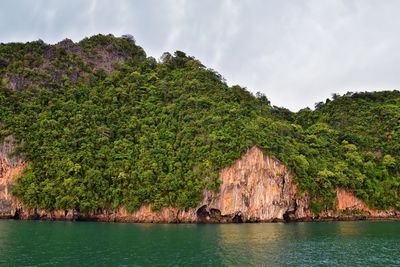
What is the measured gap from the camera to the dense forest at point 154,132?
61012mm

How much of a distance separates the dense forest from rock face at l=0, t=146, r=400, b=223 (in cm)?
146

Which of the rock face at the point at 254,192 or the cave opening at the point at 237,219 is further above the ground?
the rock face at the point at 254,192

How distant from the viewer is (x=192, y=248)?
33.7 metres

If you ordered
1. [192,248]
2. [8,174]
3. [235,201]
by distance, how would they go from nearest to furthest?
[192,248] → [235,201] → [8,174]

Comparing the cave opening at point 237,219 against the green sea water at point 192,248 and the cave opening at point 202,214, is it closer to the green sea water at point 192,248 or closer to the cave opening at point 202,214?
the cave opening at point 202,214

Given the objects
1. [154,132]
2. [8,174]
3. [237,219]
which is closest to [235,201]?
[237,219]

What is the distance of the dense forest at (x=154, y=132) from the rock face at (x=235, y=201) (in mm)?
1457

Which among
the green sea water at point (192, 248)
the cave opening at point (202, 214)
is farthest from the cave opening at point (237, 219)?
the green sea water at point (192, 248)

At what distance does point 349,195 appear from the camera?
6969 cm

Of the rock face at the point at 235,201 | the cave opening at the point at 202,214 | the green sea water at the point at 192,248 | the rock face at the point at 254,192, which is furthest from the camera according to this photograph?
the cave opening at the point at 202,214

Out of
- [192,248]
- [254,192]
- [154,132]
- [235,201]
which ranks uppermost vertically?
[154,132]

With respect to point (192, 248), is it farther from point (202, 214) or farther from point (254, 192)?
point (254, 192)

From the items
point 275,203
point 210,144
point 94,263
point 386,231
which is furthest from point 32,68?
point 386,231

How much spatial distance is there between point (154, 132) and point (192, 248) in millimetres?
39296
